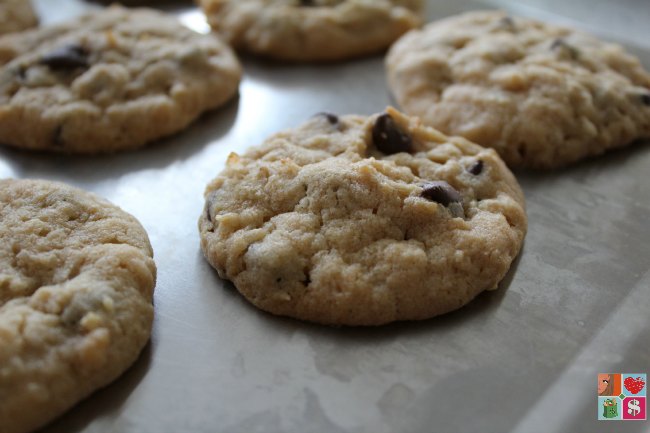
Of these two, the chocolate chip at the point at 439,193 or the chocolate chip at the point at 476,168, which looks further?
the chocolate chip at the point at 476,168

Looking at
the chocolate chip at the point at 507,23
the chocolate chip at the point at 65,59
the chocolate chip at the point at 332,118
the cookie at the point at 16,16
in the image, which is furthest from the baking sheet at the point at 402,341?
the cookie at the point at 16,16

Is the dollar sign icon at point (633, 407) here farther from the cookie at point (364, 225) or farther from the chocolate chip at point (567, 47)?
the chocolate chip at point (567, 47)

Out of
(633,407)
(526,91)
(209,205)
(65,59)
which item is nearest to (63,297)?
(209,205)

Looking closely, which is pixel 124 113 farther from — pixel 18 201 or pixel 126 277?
pixel 126 277

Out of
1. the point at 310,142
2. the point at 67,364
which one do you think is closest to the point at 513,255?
the point at 310,142

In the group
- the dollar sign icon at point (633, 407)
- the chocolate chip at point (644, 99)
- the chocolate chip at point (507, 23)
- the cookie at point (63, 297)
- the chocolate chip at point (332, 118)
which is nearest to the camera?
the cookie at point (63, 297)

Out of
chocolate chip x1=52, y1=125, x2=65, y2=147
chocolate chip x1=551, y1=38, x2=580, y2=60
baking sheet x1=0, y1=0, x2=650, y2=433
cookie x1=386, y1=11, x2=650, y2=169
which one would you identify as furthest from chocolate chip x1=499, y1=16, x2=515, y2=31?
chocolate chip x1=52, y1=125, x2=65, y2=147

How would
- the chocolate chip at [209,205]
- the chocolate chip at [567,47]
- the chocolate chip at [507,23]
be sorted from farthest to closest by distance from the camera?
1. the chocolate chip at [507,23]
2. the chocolate chip at [567,47]
3. the chocolate chip at [209,205]

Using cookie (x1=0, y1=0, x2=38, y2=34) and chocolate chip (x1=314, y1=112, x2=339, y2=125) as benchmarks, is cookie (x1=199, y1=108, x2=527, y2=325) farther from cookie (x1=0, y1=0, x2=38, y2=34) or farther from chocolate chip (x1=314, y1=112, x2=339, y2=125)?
cookie (x1=0, y1=0, x2=38, y2=34)
